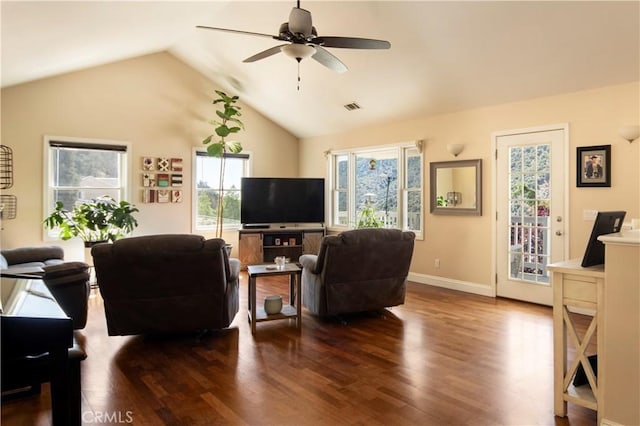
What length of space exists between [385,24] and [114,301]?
3805mm

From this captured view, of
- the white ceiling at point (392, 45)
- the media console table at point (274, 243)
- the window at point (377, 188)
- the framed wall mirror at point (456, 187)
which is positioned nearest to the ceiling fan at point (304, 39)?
the white ceiling at point (392, 45)

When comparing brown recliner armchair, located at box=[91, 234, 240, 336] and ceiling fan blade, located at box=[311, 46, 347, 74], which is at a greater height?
ceiling fan blade, located at box=[311, 46, 347, 74]

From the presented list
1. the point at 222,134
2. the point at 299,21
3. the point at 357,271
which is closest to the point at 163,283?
the point at 357,271

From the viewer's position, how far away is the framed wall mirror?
17.4 ft

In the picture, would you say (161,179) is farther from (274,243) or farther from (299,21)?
(299,21)

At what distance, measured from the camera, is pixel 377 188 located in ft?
22.4

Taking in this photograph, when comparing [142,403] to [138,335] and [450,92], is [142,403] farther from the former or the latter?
[450,92]

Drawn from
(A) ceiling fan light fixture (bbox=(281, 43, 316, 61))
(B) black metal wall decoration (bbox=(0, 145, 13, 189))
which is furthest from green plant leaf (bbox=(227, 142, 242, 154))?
(A) ceiling fan light fixture (bbox=(281, 43, 316, 61))

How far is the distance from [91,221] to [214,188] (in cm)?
223

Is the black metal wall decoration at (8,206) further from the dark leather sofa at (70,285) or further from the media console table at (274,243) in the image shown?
the media console table at (274,243)

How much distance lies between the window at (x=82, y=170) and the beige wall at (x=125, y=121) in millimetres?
112

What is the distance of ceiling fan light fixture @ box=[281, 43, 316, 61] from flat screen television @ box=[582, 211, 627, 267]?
2337 millimetres

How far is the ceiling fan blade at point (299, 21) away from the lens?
296cm

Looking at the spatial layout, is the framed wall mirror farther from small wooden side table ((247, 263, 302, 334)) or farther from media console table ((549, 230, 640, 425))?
media console table ((549, 230, 640, 425))
